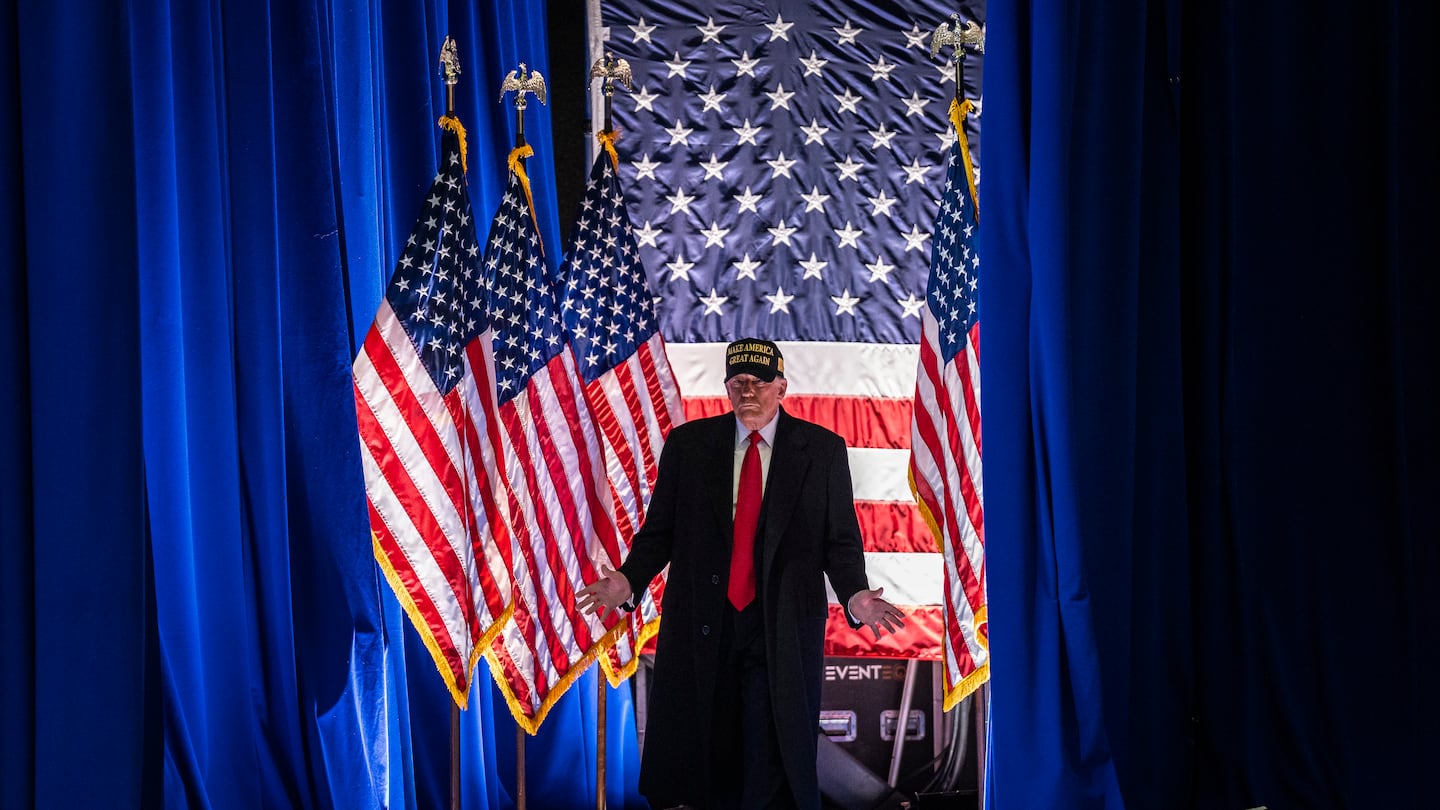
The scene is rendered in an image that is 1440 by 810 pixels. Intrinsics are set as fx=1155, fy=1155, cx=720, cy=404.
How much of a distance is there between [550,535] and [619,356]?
68 cm

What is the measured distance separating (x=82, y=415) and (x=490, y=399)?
152cm

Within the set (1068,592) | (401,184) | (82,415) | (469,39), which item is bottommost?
(1068,592)

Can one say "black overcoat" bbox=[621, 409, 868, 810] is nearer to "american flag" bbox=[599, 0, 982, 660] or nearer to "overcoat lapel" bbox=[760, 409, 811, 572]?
"overcoat lapel" bbox=[760, 409, 811, 572]

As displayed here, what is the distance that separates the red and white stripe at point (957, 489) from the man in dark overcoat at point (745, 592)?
0.83 feet

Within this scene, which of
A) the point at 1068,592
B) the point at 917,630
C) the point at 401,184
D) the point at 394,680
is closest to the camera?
the point at 1068,592

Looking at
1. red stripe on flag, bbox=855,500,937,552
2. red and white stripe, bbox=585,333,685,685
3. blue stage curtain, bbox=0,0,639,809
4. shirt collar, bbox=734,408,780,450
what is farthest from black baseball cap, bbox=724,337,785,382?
blue stage curtain, bbox=0,0,639,809

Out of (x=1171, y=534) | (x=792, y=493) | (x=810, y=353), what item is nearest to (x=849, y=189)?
(x=810, y=353)

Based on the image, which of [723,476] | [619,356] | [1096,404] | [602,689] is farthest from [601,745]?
[1096,404]

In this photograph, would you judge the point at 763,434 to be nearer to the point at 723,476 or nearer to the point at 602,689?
the point at 723,476

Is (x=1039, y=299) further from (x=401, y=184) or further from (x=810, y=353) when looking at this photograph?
(x=401, y=184)

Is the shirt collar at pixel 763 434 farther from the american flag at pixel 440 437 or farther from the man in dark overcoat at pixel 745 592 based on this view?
the american flag at pixel 440 437

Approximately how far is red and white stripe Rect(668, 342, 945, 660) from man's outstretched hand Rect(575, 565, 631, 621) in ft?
3.53

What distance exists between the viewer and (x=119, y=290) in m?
2.35

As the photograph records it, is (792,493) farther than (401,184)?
No
